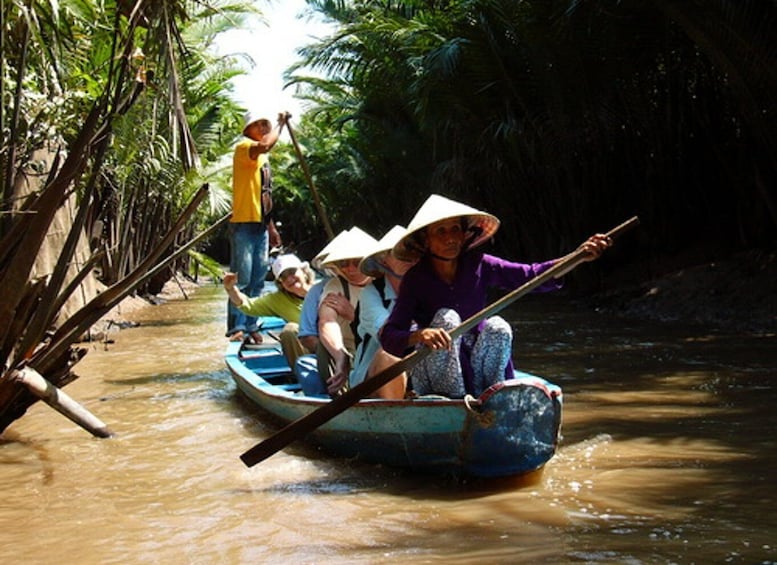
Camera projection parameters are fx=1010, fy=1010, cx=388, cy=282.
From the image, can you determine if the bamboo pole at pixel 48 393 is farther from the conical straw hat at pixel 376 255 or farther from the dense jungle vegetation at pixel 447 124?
the conical straw hat at pixel 376 255

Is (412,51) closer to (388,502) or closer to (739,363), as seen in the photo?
(739,363)

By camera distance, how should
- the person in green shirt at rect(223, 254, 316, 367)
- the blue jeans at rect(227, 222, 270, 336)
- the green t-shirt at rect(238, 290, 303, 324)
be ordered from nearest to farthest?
the person in green shirt at rect(223, 254, 316, 367) < the green t-shirt at rect(238, 290, 303, 324) < the blue jeans at rect(227, 222, 270, 336)

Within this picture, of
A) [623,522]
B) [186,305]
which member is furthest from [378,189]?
[623,522]

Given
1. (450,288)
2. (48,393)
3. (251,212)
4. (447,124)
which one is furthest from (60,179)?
(447,124)

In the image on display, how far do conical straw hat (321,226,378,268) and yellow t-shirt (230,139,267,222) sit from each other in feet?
8.90

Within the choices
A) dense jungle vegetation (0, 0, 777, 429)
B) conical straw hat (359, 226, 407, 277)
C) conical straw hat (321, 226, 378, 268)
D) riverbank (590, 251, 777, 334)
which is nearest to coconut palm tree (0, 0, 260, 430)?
dense jungle vegetation (0, 0, 777, 429)

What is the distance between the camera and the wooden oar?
4883mm

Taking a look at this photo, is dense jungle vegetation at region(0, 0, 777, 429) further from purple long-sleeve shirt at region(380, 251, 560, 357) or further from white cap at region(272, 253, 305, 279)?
purple long-sleeve shirt at region(380, 251, 560, 357)

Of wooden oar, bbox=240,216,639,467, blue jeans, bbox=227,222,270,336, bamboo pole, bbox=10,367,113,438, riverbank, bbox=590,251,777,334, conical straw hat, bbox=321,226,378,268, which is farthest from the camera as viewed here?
riverbank, bbox=590,251,777,334

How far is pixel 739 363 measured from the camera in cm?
913

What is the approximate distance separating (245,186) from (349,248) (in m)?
3.01

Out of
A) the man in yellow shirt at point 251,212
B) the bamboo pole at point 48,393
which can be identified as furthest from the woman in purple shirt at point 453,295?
the man in yellow shirt at point 251,212

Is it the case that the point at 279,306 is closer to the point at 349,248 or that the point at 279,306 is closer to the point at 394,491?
the point at 349,248

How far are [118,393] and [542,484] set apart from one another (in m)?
4.82
